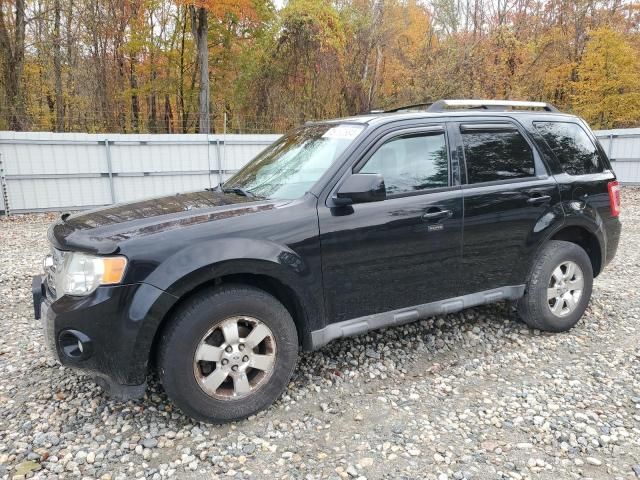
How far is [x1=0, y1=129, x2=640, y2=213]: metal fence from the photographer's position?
34.8 feet


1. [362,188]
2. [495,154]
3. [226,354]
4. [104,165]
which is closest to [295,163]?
[362,188]

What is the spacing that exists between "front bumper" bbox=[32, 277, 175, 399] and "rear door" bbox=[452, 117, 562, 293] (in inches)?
88.5

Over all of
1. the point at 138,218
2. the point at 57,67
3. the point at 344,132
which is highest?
the point at 57,67

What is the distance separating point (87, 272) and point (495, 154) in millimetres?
3045

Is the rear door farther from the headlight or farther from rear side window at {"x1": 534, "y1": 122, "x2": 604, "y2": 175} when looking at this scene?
the headlight

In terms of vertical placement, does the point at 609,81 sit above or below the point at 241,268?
above

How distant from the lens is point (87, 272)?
2.54 metres

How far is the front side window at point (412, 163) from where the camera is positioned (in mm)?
3305

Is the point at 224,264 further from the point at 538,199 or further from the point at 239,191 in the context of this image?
the point at 538,199

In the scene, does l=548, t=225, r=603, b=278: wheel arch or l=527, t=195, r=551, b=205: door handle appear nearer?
l=527, t=195, r=551, b=205: door handle

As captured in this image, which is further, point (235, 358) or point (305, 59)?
point (305, 59)

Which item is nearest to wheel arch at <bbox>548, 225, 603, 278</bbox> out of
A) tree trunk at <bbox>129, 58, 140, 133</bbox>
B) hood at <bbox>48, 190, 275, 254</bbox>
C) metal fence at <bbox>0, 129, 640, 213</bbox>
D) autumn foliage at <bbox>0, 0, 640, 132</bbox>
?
hood at <bbox>48, 190, 275, 254</bbox>

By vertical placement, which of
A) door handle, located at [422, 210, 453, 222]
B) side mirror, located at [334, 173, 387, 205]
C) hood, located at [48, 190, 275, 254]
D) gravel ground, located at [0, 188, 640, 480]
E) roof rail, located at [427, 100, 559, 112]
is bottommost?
gravel ground, located at [0, 188, 640, 480]

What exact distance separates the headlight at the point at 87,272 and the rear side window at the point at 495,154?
8.30 feet
